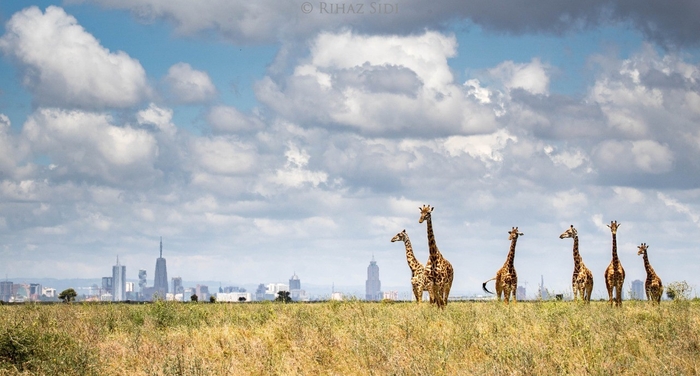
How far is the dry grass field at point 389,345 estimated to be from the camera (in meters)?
18.2

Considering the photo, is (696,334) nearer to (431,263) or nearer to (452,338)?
(452,338)

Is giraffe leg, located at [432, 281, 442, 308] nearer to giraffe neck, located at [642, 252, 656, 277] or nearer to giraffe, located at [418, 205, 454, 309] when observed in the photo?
giraffe, located at [418, 205, 454, 309]

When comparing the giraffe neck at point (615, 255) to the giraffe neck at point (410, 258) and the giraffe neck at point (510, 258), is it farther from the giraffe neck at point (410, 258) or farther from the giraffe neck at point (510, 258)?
the giraffe neck at point (410, 258)

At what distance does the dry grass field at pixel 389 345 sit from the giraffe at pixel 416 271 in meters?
3.05

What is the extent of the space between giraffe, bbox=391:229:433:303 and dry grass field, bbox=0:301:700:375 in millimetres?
3050

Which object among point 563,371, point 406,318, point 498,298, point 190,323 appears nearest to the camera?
point 563,371

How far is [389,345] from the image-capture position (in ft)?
65.9

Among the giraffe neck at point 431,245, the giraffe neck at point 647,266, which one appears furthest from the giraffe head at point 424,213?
the giraffe neck at point 647,266

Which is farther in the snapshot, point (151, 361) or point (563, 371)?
point (151, 361)

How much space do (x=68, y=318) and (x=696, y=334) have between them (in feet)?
68.1

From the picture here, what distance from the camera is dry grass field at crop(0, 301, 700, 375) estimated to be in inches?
716

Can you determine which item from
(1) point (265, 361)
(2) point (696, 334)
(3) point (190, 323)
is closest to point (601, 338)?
(2) point (696, 334)

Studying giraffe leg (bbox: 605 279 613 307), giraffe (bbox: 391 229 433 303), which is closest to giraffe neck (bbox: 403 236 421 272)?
giraffe (bbox: 391 229 433 303)

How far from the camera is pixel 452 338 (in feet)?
70.5
